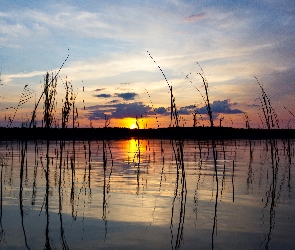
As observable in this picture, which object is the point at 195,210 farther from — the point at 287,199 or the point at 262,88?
the point at 262,88

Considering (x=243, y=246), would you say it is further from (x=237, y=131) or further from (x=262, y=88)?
Answer: (x=237, y=131)

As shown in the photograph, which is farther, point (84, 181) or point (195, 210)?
point (84, 181)

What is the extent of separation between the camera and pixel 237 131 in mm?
61938

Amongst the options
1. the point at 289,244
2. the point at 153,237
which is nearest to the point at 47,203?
the point at 153,237

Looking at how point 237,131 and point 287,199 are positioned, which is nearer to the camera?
point 287,199

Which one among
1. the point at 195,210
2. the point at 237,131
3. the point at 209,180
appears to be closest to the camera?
the point at 195,210

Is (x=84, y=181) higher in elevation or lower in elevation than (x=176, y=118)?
lower

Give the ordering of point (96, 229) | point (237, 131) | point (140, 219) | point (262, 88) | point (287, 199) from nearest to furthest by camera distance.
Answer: point (96, 229)
point (140, 219)
point (287, 199)
point (262, 88)
point (237, 131)

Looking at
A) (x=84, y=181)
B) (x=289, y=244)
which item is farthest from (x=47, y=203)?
(x=289, y=244)

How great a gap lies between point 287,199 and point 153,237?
12.1ft

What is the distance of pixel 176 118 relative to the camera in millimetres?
7660

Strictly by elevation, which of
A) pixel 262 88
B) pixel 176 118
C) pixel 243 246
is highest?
pixel 262 88

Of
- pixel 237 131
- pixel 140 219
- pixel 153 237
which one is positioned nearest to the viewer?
pixel 153 237

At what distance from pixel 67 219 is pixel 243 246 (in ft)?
8.77
